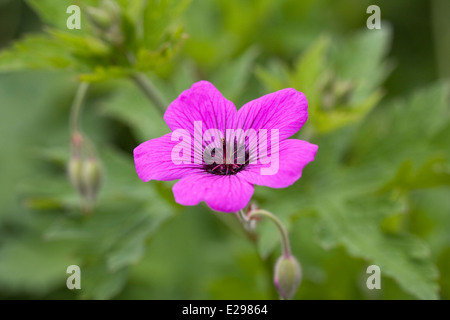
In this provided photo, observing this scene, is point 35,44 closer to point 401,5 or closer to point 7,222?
point 7,222

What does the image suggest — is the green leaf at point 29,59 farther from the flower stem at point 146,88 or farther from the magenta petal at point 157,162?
the magenta petal at point 157,162

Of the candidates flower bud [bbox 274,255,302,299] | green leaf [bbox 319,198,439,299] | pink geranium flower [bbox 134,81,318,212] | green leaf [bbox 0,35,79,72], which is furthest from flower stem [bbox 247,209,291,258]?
green leaf [bbox 0,35,79,72]

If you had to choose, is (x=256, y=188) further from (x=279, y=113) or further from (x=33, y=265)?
(x=33, y=265)

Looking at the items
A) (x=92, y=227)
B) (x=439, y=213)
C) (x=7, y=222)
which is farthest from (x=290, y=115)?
(x=7, y=222)

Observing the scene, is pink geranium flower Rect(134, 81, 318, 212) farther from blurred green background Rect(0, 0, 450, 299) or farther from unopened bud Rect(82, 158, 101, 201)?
unopened bud Rect(82, 158, 101, 201)

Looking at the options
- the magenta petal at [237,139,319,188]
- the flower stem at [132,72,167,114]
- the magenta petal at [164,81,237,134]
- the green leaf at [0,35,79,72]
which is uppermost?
the green leaf at [0,35,79,72]

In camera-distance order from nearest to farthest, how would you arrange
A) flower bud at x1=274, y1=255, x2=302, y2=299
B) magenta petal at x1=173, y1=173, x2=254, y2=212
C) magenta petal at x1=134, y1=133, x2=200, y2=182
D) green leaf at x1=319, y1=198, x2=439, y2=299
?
magenta petal at x1=173, y1=173, x2=254, y2=212
magenta petal at x1=134, y1=133, x2=200, y2=182
flower bud at x1=274, y1=255, x2=302, y2=299
green leaf at x1=319, y1=198, x2=439, y2=299

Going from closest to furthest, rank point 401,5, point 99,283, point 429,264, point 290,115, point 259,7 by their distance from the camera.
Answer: point 290,115 < point 429,264 < point 99,283 < point 259,7 < point 401,5

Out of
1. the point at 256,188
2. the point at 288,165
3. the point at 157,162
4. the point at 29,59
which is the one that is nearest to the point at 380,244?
the point at 256,188
